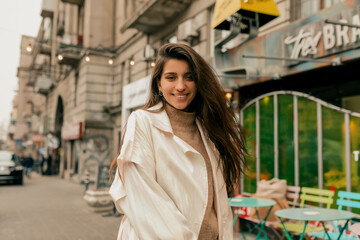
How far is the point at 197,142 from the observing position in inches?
69.2

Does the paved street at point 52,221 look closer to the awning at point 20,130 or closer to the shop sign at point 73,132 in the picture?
the shop sign at point 73,132

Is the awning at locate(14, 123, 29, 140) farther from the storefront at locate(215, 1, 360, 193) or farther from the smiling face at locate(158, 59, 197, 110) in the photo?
the smiling face at locate(158, 59, 197, 110)

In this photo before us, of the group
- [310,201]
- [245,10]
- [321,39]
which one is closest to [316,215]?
[310,201]

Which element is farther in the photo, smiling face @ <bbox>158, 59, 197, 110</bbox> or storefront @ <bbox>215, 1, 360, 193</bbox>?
storefront @ <bbox>215, 1, 360, 193</bbox>

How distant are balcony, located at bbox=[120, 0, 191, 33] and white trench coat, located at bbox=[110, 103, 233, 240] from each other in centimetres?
1013

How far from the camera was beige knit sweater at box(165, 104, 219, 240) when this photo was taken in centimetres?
158

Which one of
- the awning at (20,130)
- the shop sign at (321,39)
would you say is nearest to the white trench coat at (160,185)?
the shop sign at (321,39)

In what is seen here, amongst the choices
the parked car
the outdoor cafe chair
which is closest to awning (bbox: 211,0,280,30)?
the outdoor cafe chair

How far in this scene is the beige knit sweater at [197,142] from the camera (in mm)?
1583

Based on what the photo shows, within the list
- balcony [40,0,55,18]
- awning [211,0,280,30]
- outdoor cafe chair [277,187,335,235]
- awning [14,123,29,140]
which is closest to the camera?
outdoor cafe chair [277,187,335,235]

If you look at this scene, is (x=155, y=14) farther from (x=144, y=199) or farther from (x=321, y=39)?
(x=144, y=199)

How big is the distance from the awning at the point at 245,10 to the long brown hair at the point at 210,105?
161 inches

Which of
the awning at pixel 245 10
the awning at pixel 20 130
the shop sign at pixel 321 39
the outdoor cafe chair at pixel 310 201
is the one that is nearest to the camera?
the outdoor cafe chair at pixel 310 201

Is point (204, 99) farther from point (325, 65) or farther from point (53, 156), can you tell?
point (53, 156)
